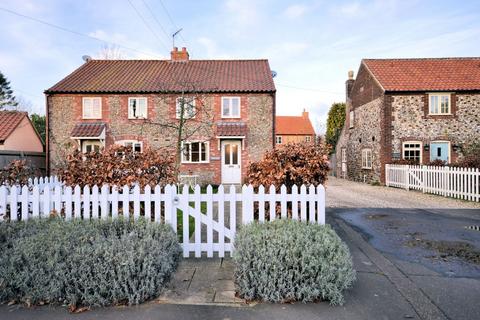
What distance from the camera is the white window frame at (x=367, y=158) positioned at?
2144 centimetres

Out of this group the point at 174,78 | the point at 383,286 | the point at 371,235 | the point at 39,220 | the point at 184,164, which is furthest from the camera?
the point at 174,78

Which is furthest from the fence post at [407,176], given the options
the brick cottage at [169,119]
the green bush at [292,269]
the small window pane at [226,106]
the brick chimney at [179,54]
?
the brick chimney at [179,54]

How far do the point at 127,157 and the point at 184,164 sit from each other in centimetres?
1262

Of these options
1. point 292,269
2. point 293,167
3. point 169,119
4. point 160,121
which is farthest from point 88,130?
point 292,269

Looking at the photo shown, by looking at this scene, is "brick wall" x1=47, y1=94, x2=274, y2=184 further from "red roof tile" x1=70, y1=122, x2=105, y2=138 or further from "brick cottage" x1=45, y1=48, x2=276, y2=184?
"red roof tile" x1=70, y1=122, x2=105, y2=138

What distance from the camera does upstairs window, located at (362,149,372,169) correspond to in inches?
845

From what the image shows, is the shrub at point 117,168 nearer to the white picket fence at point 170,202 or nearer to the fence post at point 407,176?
the white picket fence at point 170,202

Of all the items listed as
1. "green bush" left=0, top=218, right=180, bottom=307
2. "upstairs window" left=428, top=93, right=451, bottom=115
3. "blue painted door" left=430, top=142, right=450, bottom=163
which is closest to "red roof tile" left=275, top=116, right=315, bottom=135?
"upstairs window" left=428, top=93, right=451, bottom=115

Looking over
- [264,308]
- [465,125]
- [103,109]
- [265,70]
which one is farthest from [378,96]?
[264,308]

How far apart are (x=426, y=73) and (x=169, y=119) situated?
1699cm

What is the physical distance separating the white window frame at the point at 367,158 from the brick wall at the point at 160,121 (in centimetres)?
778

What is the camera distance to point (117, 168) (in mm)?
5656

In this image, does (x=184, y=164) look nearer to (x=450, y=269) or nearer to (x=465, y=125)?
(x=450, y=269)

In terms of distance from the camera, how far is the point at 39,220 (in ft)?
14.4
